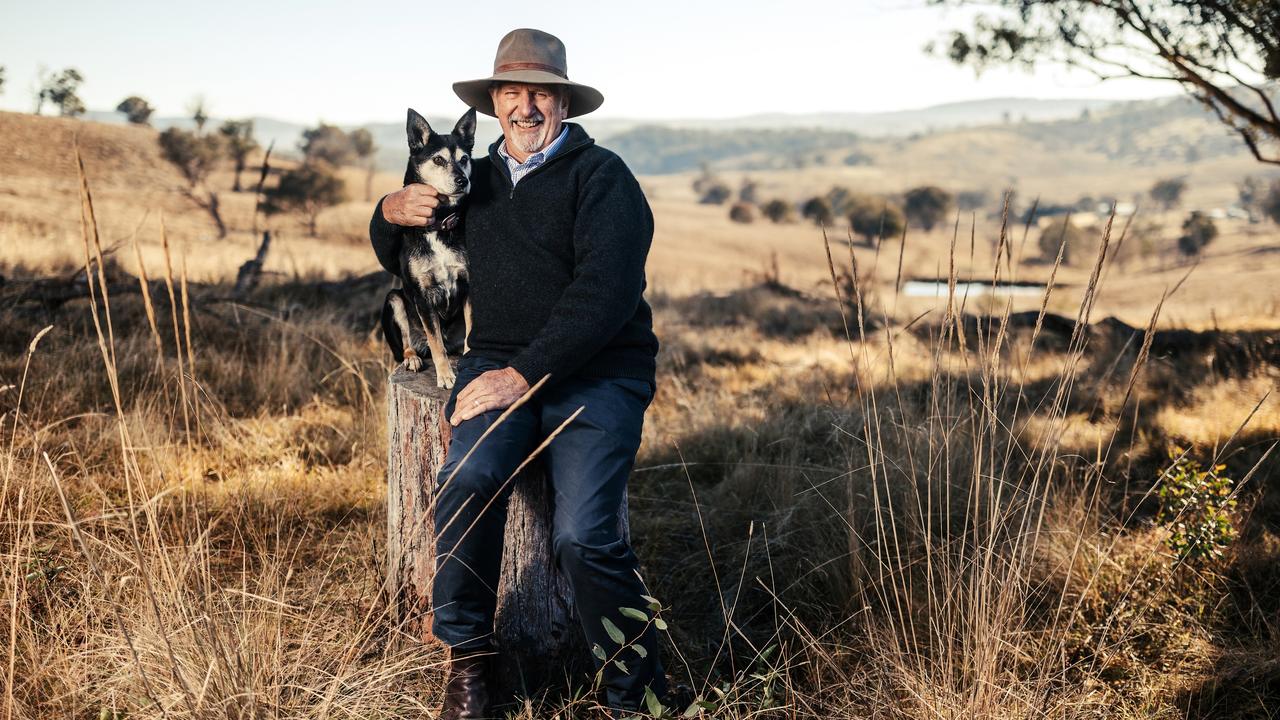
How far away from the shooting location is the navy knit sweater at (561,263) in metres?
2.97

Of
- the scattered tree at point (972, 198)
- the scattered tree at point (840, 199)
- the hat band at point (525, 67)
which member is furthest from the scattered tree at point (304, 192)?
the scattered tree at point (972, 198)

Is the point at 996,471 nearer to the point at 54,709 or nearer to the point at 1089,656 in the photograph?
the point at 1089,656

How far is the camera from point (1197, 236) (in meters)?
53.7

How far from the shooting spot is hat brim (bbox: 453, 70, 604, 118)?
10.3 ft

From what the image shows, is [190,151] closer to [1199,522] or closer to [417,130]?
[417,130]

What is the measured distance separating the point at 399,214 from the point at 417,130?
1.12 feet

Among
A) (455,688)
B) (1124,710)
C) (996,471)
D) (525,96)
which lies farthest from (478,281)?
(996,471)

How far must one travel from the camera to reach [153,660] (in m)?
2.54

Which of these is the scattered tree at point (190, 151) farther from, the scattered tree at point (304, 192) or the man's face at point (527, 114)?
the man's face at point (527, 114)

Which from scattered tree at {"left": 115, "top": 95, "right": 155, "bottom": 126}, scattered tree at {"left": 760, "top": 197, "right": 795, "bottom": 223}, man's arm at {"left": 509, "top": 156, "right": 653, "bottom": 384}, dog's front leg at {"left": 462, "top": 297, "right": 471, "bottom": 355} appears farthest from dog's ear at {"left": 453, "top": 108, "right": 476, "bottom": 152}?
scattered tree at {"left": 760, "top": 197, "right": 795, "bottom": 223}

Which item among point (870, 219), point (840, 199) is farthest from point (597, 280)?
point (840, 199)

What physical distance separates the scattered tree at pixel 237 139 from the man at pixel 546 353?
4586 centimetres

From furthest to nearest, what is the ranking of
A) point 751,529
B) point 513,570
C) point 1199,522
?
point 1199,522
point 513,570
point 751,529

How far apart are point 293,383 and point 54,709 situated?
3.85 meters
